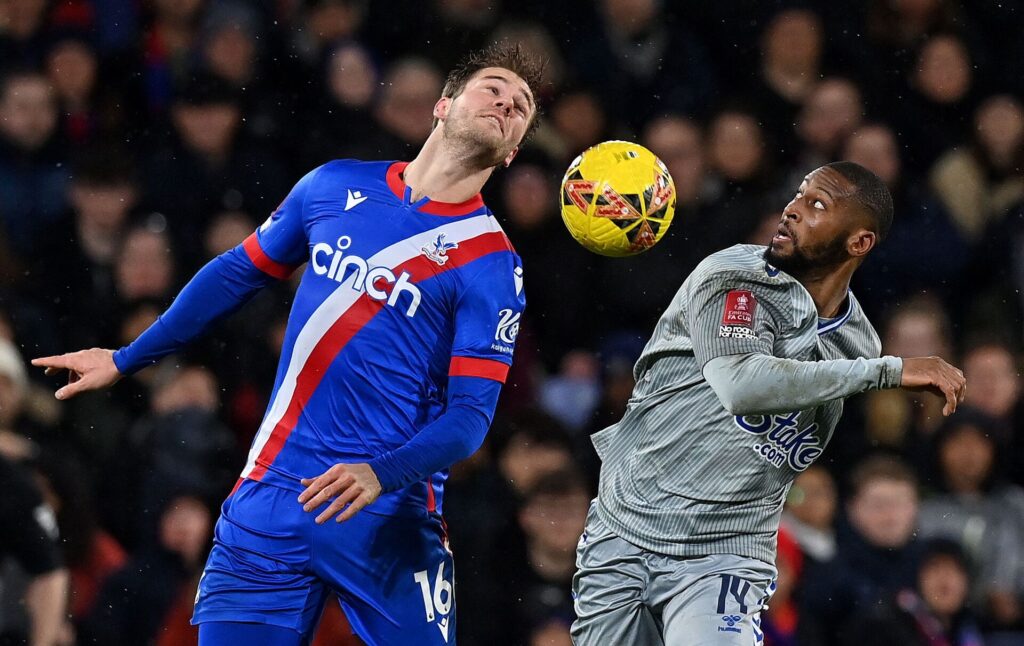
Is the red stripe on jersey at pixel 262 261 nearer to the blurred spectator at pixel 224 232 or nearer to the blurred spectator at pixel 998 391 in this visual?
the blurred spectator at pixel 224 232

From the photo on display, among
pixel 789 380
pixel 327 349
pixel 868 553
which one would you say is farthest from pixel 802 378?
pixel 868 553

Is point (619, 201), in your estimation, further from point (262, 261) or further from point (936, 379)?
point (936, 379)

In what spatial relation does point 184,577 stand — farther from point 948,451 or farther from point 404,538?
point 948,451

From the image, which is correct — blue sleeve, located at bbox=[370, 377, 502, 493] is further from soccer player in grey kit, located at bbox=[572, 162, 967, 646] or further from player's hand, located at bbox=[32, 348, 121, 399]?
player's hand, located at bbox=[32, 348, 121, 399]

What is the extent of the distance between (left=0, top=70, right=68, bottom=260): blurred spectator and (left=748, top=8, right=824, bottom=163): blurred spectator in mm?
3597

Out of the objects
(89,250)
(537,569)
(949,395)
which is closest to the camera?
(949,395)

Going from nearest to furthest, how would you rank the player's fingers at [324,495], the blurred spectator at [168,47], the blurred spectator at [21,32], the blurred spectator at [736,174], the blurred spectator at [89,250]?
the player's fingers at [324,495] → the blurred spectator at [89,250] → the blurred spectator at [736,174] → the blurred spectator at [21,32] → the blurred spectator at [168,47]

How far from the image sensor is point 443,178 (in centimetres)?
431

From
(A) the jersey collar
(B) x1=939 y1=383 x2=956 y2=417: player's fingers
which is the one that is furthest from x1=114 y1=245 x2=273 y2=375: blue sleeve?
(B) x1=939 y1=383 x2=956 y2=417: player's fingers

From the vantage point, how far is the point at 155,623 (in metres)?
6.05

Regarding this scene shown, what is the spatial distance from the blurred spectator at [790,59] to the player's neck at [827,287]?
13.1ft

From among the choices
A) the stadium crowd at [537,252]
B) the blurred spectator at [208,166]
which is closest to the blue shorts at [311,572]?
the stadium crowd at [537,252]

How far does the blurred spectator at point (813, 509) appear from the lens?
6.62 metres

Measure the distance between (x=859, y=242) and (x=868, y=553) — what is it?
281cm
